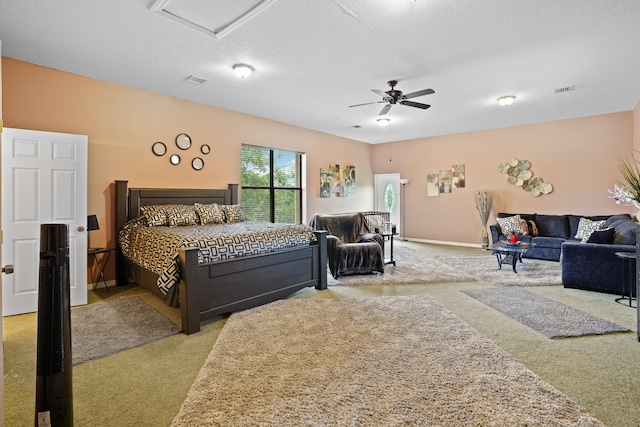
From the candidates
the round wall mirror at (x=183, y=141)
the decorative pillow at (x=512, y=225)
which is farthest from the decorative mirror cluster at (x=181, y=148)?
the decorative pillow at (x=512, y=225)

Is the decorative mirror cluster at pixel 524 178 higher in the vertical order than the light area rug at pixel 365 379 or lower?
higher

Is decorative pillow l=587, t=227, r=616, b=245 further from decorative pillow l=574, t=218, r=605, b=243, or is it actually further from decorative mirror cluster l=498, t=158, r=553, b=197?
decorative mirror cluster l=498, t=158, r=553, b=197

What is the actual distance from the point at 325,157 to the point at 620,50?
550 centimetres

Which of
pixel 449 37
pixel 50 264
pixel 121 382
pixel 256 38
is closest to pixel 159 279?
pixel 121 382

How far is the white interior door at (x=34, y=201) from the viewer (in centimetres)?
343

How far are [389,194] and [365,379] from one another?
777cm

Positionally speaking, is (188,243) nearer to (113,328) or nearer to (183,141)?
(113,328)

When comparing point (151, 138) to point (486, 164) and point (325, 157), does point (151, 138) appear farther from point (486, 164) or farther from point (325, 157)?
point (486, 164)

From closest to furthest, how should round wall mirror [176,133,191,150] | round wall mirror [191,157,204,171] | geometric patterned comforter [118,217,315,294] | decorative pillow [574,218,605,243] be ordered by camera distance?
geometric patterned comforter [118,217,315,294], round wall mirror [176,133,191,150], round wall mirror [191,157,204,171], decorative pillow [574,218,605,243]

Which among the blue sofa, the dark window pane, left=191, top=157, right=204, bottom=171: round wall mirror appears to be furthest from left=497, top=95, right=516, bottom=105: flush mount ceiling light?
left=191, top=157, right=204, bottom=171: round wall mirror

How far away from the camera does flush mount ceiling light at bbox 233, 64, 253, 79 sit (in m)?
3.95

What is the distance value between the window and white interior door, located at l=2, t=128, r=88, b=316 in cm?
283

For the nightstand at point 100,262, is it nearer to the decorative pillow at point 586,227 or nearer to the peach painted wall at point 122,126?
the peach painted wall at point 122,126

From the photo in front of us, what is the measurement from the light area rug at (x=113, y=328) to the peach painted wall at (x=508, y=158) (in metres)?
7.01
